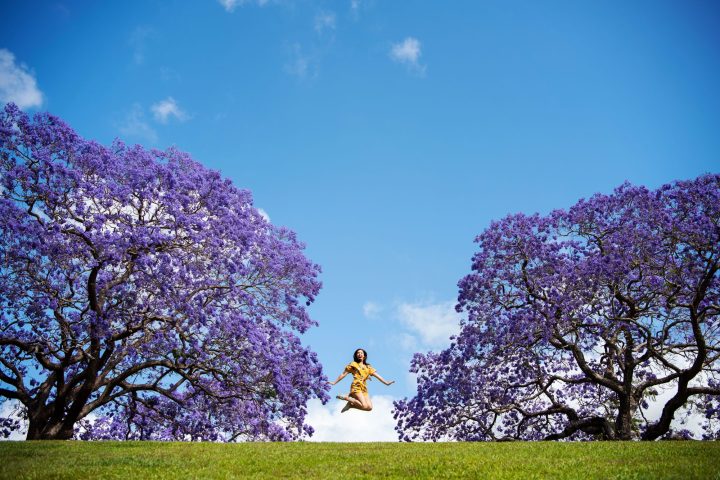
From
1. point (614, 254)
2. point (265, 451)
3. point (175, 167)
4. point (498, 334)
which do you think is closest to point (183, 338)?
point (175, 167)

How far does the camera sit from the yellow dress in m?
18.2

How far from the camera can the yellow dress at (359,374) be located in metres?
18.2

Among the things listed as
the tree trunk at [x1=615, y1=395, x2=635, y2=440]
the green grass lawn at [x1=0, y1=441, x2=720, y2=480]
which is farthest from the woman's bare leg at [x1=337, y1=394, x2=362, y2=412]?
the tree trunk at [x1=615, y1=395, x2=635, y2=440]

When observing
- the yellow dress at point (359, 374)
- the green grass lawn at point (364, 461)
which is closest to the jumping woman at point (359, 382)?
the yellow dress at point (359, 374)

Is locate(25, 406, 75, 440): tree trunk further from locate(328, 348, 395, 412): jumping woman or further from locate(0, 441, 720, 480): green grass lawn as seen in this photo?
locate(328, 348, 395, 412): jumping woman

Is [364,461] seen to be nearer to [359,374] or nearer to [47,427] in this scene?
[359,374]

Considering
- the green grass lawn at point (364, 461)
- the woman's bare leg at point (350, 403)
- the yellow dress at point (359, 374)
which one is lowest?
the green grass lawn at point (364, 461)

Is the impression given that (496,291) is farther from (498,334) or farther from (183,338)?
(183,338)

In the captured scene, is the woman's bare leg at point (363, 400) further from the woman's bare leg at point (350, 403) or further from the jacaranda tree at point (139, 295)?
the jacaranda tree at point (139, 295)

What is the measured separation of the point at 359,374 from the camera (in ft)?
60.0

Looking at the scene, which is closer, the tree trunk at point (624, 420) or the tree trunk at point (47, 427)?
the tree trunk at point (47, 427)

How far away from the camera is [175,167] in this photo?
27.6 metres

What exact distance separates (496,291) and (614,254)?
5.24 metres

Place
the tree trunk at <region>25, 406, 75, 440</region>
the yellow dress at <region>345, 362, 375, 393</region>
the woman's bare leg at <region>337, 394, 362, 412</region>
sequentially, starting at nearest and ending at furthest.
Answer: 1. the woman's bare leg at <region>337, 394, 362, 412</region>
2. the yellow dress at <region>345, 362, 375, 393</region>
3. the tree trunk at <region>25, 406, 75, 440</region>
